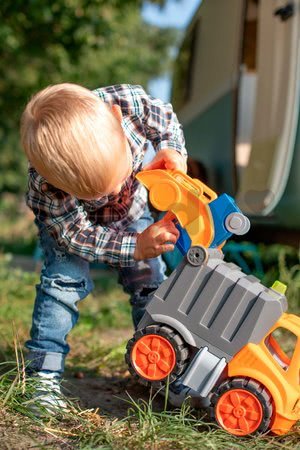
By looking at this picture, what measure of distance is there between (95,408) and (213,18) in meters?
4.40

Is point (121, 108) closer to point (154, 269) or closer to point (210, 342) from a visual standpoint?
point (154, 269)

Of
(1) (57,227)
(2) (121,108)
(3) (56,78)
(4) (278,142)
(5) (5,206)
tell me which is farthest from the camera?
(5) (5,206)

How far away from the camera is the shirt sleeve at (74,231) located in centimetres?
243

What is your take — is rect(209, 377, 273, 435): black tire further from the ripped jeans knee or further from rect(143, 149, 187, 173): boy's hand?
rect(143, 149, 187, 173): boy's hand

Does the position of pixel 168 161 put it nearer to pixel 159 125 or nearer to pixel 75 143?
pixel 159 125

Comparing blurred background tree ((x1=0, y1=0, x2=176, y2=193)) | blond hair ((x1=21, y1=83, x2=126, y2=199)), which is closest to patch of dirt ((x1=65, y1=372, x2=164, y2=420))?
blond hair ((x1=21, y1=83, x2=126, y2=199))

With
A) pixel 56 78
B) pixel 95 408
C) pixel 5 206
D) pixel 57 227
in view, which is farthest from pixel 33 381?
pixel 5 206

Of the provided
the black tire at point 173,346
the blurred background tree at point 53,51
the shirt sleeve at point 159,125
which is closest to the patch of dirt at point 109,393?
the black tire at point 173,346

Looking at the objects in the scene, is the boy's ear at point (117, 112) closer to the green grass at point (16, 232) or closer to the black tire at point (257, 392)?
the black tire at point (257, 392)

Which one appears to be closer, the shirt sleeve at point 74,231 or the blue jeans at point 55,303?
the shirt sleeve at point 74,231

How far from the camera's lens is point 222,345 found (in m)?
2.23

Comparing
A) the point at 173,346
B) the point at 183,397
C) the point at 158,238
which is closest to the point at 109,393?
the point at 183,397

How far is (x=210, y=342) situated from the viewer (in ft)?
7.37

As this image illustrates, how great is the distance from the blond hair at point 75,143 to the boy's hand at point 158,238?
0.70ft
